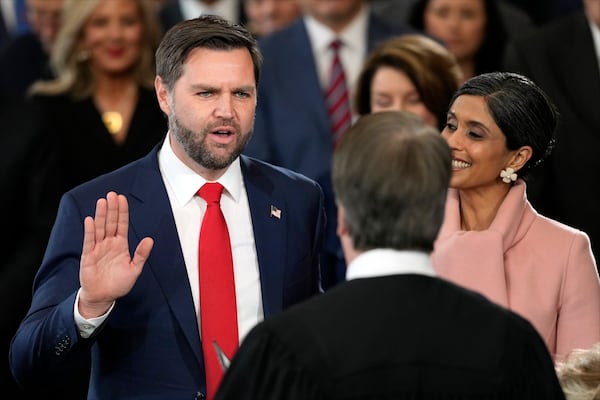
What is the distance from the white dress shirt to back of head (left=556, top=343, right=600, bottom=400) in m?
0.93

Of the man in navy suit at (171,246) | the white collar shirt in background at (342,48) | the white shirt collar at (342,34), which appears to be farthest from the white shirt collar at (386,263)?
the white shirt collar at (342,34)

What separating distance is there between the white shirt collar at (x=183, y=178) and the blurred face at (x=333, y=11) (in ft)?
7.51

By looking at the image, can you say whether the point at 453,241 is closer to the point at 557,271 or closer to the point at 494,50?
the point at 557,271

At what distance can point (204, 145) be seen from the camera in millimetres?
3457

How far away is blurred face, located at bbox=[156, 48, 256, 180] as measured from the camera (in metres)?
3.45

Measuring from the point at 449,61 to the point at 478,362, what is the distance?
2670 mm

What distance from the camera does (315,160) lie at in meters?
5.36

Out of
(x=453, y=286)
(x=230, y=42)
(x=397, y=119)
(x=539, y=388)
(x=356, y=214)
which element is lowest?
(x=539, y=388)

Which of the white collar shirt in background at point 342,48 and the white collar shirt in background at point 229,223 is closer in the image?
→ the white collar shirt in background at point 229,223

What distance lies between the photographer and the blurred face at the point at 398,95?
5062 mm

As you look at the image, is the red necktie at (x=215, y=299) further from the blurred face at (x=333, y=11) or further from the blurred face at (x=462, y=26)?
the blurred face at (x=462, y=26)

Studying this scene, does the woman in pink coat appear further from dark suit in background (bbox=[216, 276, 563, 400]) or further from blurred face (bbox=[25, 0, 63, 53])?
blurred face (bbox=[25, 0, 63, 53])

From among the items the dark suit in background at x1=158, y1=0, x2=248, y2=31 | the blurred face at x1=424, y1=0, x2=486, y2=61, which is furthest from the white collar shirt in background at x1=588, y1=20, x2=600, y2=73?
Answer: the dark suit in background at x1=158, y1=0, x2=248, y2=31

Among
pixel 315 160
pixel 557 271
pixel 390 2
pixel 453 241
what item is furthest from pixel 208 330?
pixel 390 2
